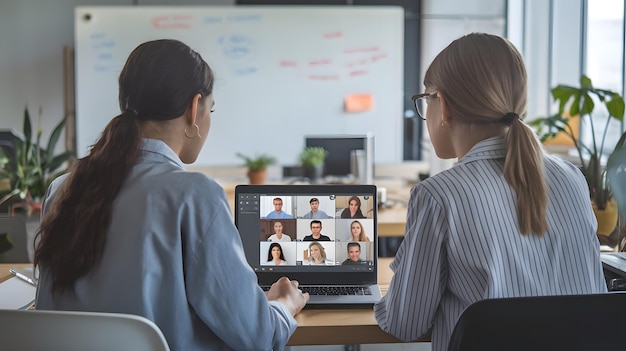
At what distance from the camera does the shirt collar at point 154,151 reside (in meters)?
1.38

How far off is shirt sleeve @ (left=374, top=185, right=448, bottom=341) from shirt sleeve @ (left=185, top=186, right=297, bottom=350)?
0.30m

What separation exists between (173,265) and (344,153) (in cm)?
316

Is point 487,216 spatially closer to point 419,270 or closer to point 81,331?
point 419,270

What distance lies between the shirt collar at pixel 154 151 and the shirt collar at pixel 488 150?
0.56 metres

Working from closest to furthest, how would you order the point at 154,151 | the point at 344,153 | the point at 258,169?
1. the point at 154,151
2. the point at 258,169
3. the point at 344,153

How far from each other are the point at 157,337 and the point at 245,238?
0.69 meters

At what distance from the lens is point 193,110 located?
142 cm

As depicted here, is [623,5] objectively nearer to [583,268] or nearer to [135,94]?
[583,268]

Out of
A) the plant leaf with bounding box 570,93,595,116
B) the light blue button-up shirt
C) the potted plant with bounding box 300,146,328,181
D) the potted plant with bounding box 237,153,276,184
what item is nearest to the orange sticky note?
the potted plant with bounding box 300,146,328,181

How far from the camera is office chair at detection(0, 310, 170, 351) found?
3.76ft

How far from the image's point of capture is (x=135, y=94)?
138 centimetres

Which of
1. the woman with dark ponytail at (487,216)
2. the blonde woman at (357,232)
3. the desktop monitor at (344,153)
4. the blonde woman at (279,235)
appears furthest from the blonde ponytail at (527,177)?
the desktop monitor at (344,153)

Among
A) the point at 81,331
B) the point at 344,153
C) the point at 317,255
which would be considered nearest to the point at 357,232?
the point at 317,255

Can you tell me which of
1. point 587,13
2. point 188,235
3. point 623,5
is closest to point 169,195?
point 188,235
